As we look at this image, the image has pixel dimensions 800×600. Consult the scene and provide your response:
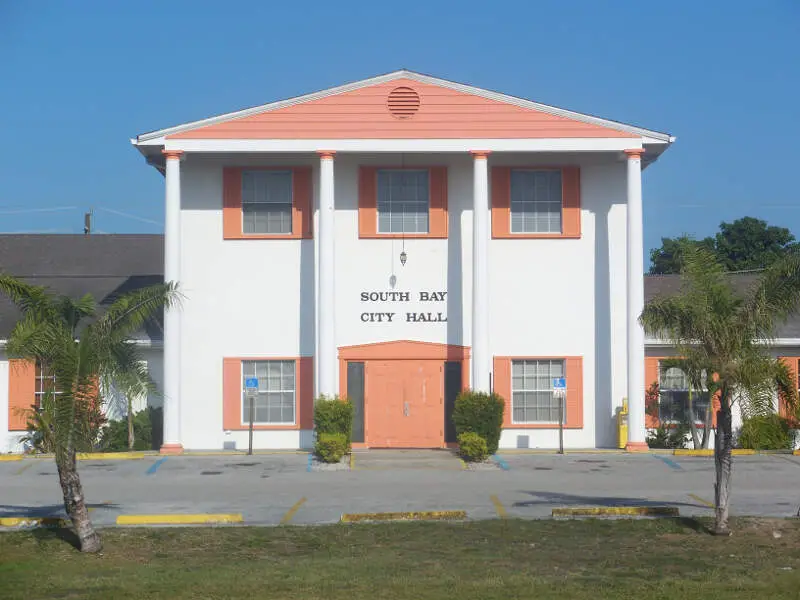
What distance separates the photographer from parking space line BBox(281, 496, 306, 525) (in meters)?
17.0

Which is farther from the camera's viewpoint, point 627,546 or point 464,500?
point 464,500

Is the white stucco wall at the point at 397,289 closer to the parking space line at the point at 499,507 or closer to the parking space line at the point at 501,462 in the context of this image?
the parking space line at the point at 501,462

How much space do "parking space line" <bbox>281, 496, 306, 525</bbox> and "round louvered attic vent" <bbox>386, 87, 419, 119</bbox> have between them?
10146mm

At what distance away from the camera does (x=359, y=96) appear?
26.2 meters

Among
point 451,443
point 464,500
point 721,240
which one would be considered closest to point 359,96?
point 451,443

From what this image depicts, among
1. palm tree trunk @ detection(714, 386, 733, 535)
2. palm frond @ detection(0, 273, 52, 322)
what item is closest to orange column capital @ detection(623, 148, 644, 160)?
palm tree trunk @ detection(714, 386, 733, 535)

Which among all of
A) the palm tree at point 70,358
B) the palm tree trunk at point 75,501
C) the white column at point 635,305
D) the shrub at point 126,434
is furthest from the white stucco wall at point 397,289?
the palm tree trunk at point 75,501

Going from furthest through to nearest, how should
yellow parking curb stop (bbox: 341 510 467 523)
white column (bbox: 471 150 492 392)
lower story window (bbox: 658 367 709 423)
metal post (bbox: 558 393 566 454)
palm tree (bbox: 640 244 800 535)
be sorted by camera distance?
lower story window (bbox: 658 367 709 423) < metal post (bbox: 558 393 566 454) < white column (bbox: 471 150 492 392) < yellow parking curb stop (bbox: 341 510 467 523) < palm tree (bbox: 640 244 800 535)

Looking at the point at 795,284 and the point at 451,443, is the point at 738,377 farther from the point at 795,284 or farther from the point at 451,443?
the point at 451,443

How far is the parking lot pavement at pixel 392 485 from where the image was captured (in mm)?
18031

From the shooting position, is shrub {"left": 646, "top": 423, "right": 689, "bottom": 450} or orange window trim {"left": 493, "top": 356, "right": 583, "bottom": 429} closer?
orange window trim {"left": 493, "top": 356, "right": 583, "bottom": 429}

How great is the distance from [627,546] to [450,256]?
13278 millimetres

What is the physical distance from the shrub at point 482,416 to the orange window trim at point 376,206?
4019mm

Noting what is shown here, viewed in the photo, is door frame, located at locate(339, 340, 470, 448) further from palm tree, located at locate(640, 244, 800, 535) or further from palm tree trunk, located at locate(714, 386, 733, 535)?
palm tree trunk, located at locate(714, 386, 733, 535)
